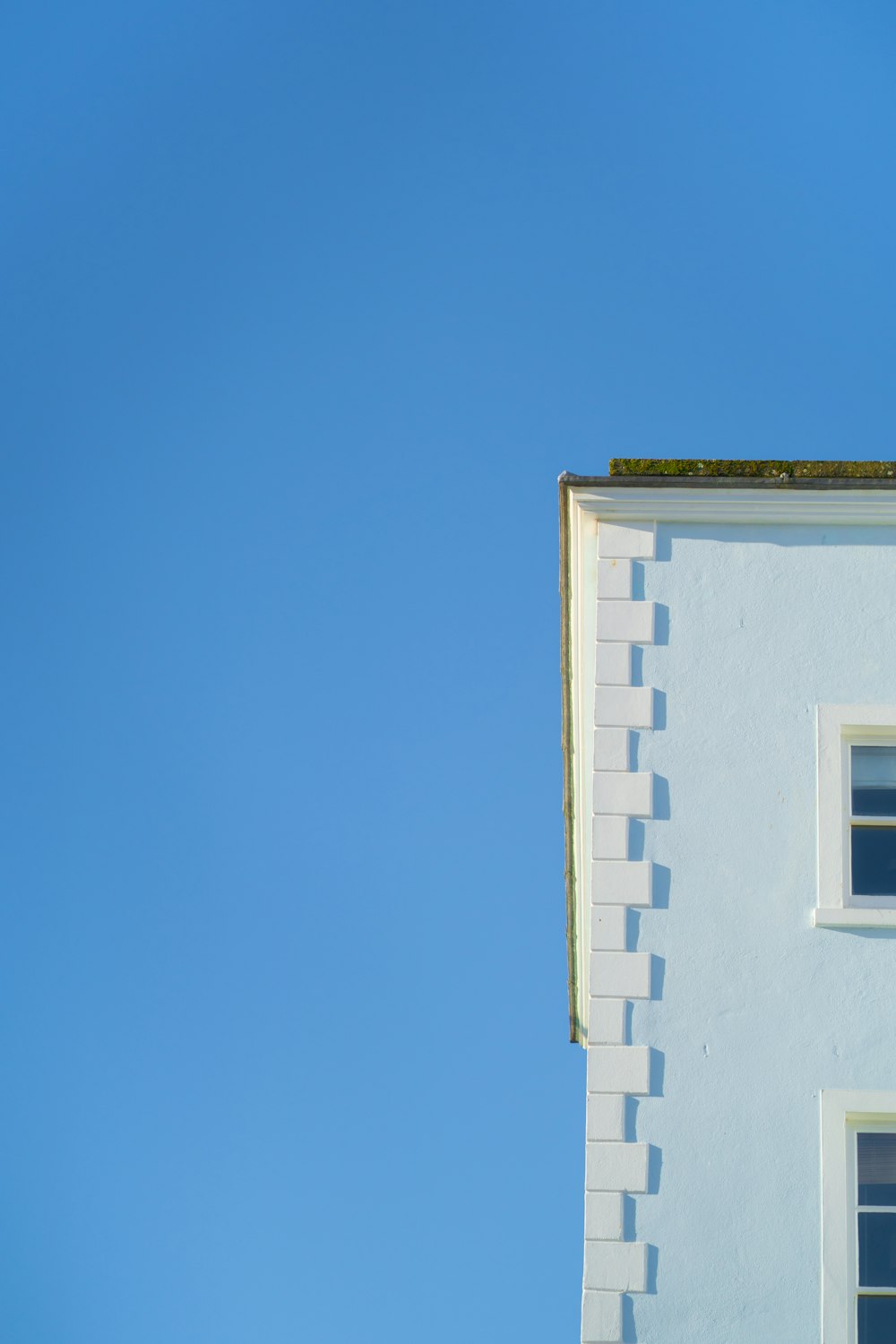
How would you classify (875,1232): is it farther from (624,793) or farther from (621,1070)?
(624,793)

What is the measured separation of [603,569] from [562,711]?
3.85m

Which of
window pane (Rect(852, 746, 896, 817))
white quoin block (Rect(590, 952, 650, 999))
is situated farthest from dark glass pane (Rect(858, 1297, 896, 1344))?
window pane (Rect(852, 746, 896, 817))

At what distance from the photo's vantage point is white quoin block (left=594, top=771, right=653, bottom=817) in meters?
11.8

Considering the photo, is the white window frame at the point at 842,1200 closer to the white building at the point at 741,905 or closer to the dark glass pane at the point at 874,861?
the white building at the point at 741,905

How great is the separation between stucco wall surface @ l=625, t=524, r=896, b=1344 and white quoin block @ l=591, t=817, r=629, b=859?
106 millimetres

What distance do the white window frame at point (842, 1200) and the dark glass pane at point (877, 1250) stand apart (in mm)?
69

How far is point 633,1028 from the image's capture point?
11.2m

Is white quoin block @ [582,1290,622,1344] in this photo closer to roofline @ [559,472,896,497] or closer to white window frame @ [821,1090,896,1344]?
white window frame @ [821,1090,896,1344]

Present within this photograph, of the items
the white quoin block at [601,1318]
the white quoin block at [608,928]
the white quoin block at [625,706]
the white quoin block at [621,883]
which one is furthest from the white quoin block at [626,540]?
the white quoin block at [601,1318]

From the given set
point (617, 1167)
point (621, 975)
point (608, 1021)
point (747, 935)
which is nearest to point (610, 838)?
point (621, 975)

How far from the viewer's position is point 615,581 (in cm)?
1243

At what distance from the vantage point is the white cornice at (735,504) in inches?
493

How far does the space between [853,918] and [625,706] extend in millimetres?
2321

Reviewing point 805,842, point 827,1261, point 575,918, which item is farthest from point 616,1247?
point 575,918
